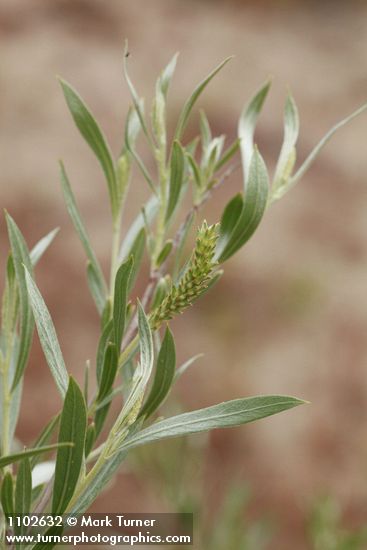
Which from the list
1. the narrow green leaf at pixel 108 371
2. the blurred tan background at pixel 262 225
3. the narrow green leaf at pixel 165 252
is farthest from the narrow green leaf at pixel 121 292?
the blurred tan background at pixel 262 225

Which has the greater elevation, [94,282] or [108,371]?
[94,282]

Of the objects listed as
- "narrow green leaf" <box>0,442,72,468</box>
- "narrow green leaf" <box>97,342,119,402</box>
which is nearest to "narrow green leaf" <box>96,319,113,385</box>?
"narrow green leaf" <box>97,342,119,402</box>

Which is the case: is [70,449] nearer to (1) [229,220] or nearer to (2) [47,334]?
(2) [47,334]

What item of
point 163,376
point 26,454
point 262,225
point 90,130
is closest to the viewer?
point 26,454

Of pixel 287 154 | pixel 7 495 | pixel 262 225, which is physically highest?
pixel 262 225

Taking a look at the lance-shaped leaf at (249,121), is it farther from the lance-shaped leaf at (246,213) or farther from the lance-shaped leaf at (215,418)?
the lance-shaped leaf at (215,418)

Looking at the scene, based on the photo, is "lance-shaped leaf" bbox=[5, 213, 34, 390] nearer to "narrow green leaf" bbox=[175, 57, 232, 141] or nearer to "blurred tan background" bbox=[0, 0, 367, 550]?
"narrow green leaf" bbox=[175, 57, 232, 141]

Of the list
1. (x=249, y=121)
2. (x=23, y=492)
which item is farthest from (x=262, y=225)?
(x=23, y=492)
